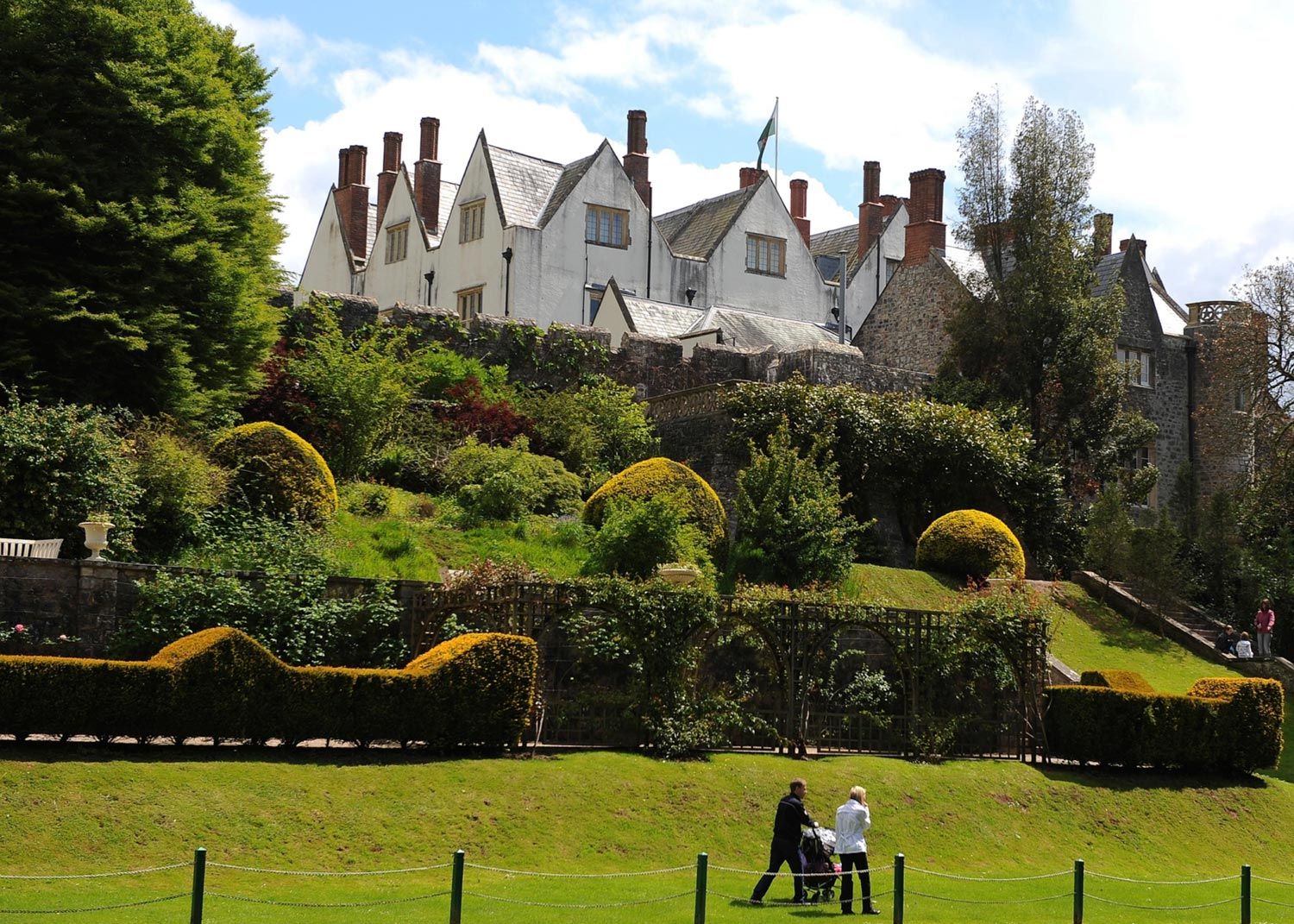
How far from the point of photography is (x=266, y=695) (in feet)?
52.6

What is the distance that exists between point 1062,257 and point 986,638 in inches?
673

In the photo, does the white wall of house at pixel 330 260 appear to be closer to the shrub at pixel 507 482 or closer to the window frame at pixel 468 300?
the window frame at pixel 468 300

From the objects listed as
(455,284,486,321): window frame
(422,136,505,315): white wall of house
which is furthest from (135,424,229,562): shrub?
(455,284,486,321): window frame

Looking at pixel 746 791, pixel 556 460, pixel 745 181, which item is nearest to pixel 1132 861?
pixel 746 791

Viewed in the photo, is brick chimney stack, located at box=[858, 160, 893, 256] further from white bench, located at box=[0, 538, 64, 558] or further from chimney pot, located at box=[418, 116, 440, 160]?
white bench, located at box=[0, 538, 64, 558]

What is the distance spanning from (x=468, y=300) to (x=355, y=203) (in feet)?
32.8

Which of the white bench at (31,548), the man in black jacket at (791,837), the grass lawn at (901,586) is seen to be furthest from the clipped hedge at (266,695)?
the grass lawn at (901,586)

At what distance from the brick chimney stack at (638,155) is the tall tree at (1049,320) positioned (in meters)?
13.2

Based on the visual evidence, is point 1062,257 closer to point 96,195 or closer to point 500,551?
point 500,551

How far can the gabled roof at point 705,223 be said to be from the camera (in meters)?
48.8

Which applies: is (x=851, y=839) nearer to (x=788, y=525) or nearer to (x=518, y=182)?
(x=788, y=525)

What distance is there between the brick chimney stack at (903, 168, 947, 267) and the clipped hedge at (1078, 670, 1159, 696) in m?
21.5

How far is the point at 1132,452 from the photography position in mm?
36719

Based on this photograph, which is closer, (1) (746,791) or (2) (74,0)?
(1) (746,791)
